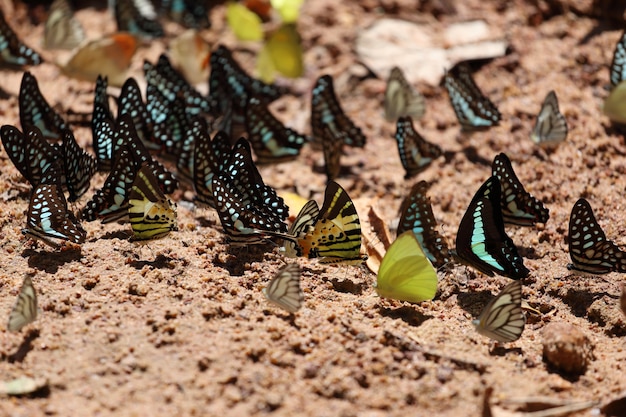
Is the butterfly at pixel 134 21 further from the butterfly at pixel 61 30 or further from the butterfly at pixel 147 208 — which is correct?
the butterfly at pixel 147 208

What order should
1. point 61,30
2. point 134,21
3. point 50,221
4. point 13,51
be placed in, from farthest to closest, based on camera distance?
1. point 134,21
2. point 61,30
3. point 13,51
4. point 50,221

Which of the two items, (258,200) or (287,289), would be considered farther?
(258,200)

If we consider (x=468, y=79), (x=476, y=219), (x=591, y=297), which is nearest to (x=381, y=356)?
(x=476, y=219)

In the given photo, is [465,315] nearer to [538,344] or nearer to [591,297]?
[538,344]

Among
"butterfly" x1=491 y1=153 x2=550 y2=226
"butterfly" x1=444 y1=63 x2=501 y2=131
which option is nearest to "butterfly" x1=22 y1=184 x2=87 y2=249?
"butterfly" x1=491 y1=153 x2=550 y2=226

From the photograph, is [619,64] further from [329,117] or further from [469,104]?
[329,117]

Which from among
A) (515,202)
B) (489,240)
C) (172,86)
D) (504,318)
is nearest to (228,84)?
(172,86)

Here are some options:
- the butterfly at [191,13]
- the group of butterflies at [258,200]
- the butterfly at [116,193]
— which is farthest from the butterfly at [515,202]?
the butterfly at [191,13]
